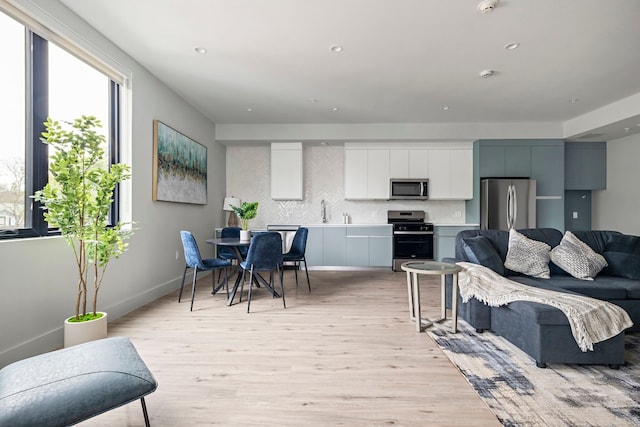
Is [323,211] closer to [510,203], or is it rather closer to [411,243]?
[411,243]

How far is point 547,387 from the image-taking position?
72.1 inches

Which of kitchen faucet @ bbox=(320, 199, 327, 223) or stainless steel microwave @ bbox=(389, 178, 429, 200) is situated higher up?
stainless steel microwave @ bbox=(389, 178, 429, 200)

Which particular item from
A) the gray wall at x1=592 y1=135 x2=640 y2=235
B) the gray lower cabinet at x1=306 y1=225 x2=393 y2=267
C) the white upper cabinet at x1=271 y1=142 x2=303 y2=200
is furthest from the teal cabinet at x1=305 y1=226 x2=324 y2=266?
the gray wall at x1=592 y1=135 x2=640 y2=235

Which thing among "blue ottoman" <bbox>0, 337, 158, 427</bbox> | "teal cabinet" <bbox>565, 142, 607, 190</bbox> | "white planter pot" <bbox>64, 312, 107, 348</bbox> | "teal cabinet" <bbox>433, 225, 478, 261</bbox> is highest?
"teal cabinet" <bbox>565, 142, 607, 190</bbox>

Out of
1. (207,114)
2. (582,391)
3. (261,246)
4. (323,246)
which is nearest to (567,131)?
(323,246)

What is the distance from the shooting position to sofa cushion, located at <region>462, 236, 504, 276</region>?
2.93m

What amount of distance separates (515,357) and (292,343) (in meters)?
1.65

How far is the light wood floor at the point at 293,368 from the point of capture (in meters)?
1.59

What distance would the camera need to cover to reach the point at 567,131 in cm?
527

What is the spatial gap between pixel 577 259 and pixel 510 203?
2.45 metres

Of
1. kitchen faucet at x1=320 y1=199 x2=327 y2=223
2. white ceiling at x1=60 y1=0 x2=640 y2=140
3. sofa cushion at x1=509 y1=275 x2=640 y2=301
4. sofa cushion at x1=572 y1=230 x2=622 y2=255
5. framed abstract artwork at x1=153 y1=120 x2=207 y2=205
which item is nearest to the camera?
white ceiling at x1=60 y1=0 x2=640 y2=140

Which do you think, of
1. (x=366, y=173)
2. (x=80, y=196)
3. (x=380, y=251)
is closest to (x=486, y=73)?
(x=366, y=173)

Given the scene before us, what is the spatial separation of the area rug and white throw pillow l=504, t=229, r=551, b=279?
2.61 ft

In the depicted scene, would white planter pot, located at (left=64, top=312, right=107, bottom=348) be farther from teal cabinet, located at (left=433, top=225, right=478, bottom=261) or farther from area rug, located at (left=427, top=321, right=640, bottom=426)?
teal cabinet, located at (left=433, top=225, right=478, bottom=261)
